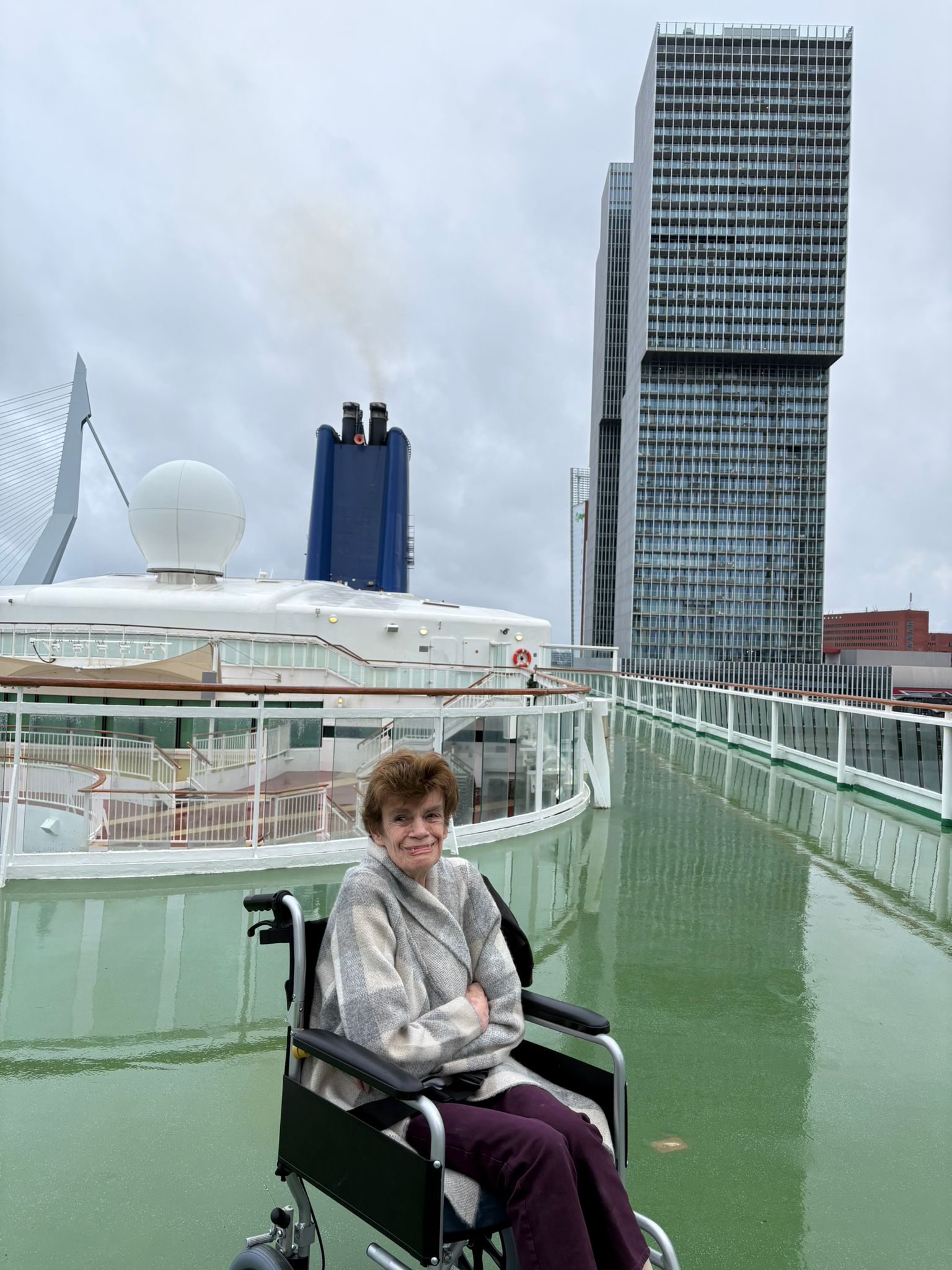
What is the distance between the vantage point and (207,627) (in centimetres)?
1902

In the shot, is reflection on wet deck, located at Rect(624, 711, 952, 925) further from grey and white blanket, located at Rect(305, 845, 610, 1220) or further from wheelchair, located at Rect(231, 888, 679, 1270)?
grey and white blanket, located at Rect(305, 845, 610, 1220)

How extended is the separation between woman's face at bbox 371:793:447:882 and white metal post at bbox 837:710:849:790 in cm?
723

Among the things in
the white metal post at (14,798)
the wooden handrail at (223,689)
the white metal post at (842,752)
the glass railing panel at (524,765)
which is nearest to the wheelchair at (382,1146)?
the wooden handrail at (223,689)

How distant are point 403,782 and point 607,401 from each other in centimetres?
12053

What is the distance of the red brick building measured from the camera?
134 m

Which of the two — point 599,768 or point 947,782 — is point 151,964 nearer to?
point 599,768

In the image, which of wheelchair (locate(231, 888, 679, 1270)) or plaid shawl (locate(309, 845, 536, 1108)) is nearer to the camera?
wheelchair (locate(231, 888, 679, 1270))

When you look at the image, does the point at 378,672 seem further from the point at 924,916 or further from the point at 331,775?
the point at 924,916

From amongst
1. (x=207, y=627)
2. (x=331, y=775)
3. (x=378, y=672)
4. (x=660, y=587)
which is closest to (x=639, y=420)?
(x=660, y=587)

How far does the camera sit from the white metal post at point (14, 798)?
4.25 meters

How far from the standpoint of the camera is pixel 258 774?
186 inches

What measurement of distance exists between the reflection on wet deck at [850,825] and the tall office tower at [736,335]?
8312 cm

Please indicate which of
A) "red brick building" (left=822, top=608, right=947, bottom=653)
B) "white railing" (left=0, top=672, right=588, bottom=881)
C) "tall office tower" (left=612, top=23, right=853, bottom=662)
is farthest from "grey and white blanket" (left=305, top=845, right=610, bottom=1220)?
"red brick building" (left=822, top=608, right=947, bottom=653)

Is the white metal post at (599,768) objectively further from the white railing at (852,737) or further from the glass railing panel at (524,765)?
the white railing at (852,737)
